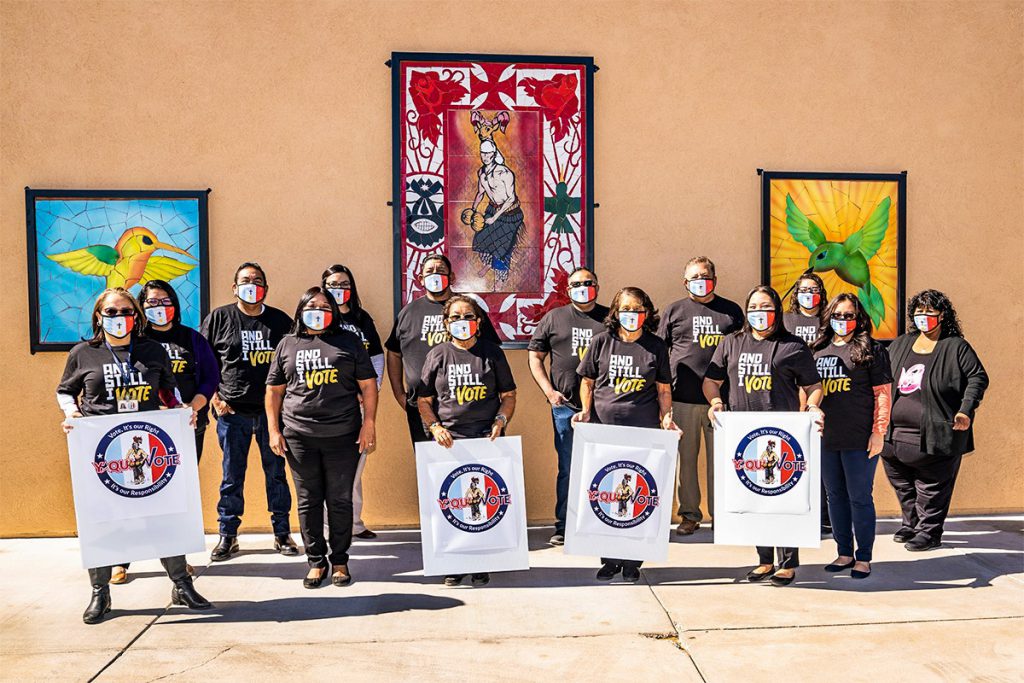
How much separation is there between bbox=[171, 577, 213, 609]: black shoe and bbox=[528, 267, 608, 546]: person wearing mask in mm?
2389

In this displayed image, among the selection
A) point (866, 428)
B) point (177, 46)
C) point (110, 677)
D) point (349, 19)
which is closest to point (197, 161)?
point (177, 46)

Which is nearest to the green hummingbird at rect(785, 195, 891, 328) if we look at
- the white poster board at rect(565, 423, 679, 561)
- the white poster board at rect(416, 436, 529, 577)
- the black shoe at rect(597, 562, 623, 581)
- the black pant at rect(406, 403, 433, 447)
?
the white poster board at rect(565, 423, 679, 561)

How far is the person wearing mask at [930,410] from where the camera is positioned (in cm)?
592

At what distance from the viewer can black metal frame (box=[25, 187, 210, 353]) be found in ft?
20.8

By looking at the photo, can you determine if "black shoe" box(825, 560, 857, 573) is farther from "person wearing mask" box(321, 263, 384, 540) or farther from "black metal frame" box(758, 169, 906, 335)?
"person wearing mask" box(321, 263, 384, 540)

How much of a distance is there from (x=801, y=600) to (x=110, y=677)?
3499 mm

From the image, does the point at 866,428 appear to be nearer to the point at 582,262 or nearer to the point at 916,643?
the point at 916,643

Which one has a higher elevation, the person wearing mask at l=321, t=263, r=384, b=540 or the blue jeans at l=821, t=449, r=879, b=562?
the person wearing mask at l=321, t=263, r=384, b=540

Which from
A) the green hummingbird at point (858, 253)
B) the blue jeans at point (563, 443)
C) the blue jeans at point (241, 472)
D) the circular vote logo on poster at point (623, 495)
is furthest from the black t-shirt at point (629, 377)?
the green hummingbird at point (858, 253)

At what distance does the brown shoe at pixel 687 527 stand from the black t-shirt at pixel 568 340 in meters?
1.31

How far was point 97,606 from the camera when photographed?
184 inches

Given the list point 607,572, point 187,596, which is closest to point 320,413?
point 187,596

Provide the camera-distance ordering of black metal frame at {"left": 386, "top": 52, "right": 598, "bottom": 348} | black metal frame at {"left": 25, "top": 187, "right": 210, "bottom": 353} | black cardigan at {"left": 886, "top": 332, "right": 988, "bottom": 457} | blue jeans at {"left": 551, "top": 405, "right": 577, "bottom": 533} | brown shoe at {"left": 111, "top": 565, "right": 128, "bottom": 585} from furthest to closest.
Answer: black metal frame at {"left": 386, "top": 52, "right": 598, "bottom": 348}
black metal frame at {"left": 25, "top": 187, "right": 210, "bottom": 353}
blue jeans at {"left": 551, "top": 405, "right": 577, "bottom": 533}
black cardigan at {"left": 886, "top": 332, "right": 988, "bottom": 457}
brown shoe at {"left": 111, "top": 565, "right": 128, "bottom": 585}

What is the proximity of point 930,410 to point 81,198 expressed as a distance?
6077mm
